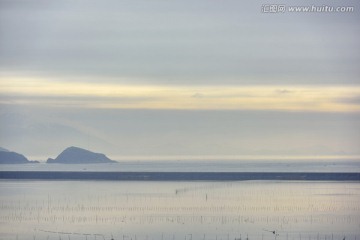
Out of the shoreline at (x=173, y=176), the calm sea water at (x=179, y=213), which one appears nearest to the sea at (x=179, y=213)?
the calm sea water at (x=179, y=213)

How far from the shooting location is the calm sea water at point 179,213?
60.6 ft

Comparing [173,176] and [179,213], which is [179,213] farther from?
[173,176]

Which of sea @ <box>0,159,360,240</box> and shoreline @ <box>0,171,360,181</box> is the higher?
shoreline @ <box>0,171,360,181</box>

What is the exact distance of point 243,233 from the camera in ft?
60.0

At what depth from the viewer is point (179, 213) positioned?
21.8m

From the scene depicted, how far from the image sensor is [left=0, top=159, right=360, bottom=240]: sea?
1842 cm

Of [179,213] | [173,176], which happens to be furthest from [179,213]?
[173,176]

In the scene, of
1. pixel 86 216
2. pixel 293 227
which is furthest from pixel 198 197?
pixel 293 227

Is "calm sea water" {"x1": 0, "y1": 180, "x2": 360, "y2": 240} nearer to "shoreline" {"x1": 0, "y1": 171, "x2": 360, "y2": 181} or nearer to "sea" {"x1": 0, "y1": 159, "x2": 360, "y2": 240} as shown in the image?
"sea" {"x1": 0, "y1": 159, "x2": 360, "y2": 240}

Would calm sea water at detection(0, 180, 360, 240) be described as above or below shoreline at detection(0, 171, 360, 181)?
below

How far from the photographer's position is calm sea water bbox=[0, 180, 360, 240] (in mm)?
18469

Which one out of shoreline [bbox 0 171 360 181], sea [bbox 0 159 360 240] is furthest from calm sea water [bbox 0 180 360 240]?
shoreline [bbox 0 171 360 181]

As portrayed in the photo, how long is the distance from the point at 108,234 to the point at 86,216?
379 cm

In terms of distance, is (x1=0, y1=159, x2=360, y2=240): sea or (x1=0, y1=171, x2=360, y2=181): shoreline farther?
(x1=0, y1=171, x2=360, y2=181): shoreline
